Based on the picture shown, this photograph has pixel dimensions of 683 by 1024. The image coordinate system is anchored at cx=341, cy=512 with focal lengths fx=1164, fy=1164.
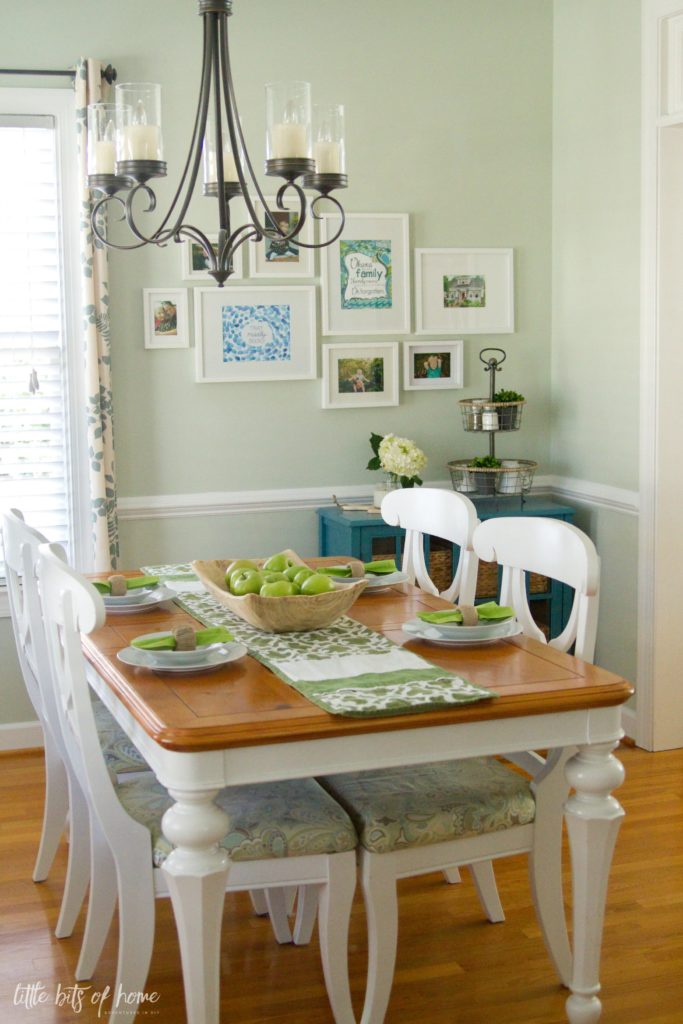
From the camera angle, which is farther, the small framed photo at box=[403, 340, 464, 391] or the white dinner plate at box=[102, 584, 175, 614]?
the small framed photo at box=[403, 340, 464, 391]

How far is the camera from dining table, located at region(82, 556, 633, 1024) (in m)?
2.03

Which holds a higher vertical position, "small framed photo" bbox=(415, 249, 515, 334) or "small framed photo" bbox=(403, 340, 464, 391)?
"small framed photo" bbox=(415, 249, 515, 334)

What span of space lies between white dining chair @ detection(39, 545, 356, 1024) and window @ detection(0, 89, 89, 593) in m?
1.96

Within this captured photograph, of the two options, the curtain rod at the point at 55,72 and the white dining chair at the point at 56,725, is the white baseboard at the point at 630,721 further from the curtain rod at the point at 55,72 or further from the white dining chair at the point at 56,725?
the curtain rod at the point at 55,72

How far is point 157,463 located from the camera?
173 inches

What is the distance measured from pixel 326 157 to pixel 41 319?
193 centimetres

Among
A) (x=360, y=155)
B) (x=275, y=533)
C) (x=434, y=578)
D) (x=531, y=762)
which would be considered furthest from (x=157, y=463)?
(x=531, y=762)

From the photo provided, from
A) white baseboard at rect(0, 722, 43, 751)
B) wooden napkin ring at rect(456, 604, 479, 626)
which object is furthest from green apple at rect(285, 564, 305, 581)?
white baseboard at rect(0, 722, 43, 751)

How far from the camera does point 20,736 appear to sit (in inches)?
170

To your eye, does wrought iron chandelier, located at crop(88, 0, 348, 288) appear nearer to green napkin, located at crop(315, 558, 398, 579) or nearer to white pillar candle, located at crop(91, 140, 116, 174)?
white pillar candle, located at crop(91, 140, 116, 174)

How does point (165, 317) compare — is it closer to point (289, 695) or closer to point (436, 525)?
point (436, 525)

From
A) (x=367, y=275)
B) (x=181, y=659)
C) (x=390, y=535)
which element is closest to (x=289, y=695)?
(x=181, y=659)

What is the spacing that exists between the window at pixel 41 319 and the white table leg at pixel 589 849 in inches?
98.1

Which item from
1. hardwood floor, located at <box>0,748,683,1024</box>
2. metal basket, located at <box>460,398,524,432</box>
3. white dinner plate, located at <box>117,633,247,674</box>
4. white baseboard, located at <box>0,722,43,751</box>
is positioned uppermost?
metal basket, located at <box>460,398,524,432</box>
